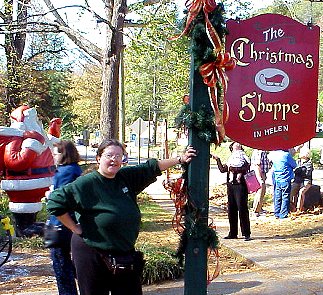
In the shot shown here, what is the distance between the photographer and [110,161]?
4.02 metres

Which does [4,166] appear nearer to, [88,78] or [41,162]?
[41,162]

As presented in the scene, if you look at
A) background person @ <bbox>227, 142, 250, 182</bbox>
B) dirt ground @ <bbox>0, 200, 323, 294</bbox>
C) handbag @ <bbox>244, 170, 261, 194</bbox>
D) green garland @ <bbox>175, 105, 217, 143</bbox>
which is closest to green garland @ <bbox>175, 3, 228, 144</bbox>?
green garland @ <bbox>175, 105, 217, 143</bbox>

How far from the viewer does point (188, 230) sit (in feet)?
13.2

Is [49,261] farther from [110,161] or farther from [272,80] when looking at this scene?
[272,80]

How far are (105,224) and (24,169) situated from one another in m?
5.90

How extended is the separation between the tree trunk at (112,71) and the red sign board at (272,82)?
8.12 m

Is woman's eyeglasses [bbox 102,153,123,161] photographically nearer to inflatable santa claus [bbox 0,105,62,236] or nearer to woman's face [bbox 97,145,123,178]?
woman's face [bbox 97,145,123,178]

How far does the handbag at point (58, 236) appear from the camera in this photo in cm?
508

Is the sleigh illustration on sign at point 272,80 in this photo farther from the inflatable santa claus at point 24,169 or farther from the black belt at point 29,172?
the black belt at point 29,172

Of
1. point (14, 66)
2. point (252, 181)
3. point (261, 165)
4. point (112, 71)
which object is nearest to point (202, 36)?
point (261, 165)

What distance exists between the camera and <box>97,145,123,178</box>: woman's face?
4.02 m

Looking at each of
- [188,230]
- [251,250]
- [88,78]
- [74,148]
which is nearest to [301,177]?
[251,250]

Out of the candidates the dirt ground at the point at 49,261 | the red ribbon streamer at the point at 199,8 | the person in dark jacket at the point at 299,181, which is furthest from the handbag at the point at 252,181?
the red ribbon streamer at the point at 199,8

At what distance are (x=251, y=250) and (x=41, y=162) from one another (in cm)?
376
